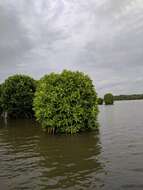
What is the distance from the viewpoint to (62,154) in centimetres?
1570

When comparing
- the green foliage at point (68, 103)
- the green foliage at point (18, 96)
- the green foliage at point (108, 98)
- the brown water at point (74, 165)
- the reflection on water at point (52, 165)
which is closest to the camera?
the brown water at point (74, 165)

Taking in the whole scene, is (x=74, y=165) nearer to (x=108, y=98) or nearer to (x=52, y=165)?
(x=52, y=165)

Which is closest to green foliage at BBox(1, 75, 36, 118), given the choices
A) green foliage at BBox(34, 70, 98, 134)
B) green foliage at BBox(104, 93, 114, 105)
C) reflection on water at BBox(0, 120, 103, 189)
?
green foliage at BBox(34, 70, 98, 134)

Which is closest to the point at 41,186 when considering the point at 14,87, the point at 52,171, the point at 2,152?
the point at 52,171

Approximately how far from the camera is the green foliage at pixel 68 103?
2384 cm

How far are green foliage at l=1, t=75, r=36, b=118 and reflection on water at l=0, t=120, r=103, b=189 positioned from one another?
27740 mm

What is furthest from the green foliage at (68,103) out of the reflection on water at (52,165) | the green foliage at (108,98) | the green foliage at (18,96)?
the green foliage at (108,98)

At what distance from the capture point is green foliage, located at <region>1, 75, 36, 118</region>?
47719 mm

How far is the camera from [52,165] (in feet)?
44.0

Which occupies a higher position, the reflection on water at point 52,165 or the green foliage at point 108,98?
the green foliage at point 108,98

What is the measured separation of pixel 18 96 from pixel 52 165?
35346mm

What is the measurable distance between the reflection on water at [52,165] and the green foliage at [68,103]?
3863 millimetres

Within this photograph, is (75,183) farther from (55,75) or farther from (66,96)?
(55,75)

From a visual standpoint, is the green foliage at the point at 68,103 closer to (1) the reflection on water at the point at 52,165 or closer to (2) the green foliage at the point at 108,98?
(1) the reflection on water at the point at 52,165
